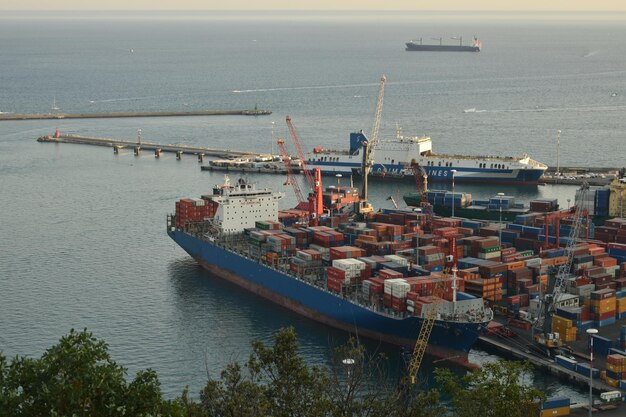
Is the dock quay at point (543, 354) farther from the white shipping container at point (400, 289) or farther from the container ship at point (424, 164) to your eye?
the container ship at point (424, 164)

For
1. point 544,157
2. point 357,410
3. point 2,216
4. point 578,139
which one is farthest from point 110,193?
point 357,410

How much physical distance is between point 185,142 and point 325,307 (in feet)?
128

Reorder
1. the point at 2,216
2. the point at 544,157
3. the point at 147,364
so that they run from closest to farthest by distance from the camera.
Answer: the point at 147,364
the point at 2,216
the point at 544,157

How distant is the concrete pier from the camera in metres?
59.2

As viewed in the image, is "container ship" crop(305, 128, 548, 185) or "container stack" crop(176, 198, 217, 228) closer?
"container stack" crop(176, 198, 217, 228)

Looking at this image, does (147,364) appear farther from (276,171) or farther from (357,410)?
(276,171)

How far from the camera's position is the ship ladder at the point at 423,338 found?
23163 millimetres

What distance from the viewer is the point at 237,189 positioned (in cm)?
3578

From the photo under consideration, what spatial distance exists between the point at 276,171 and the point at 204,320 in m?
25.6

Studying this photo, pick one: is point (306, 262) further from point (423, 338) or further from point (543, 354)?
point (543, 354)

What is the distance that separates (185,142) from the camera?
214 ft

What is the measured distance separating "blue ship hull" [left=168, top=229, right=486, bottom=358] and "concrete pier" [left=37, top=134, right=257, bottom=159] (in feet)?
79.4

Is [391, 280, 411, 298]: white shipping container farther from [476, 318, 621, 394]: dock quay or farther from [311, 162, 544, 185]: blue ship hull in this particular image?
[311, 162, 544, 185]: blue ship hull

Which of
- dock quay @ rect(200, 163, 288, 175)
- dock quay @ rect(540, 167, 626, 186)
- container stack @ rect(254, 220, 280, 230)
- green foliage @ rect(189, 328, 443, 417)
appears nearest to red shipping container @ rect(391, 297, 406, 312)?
container stack @ rect(254, 220, 280, 230)
